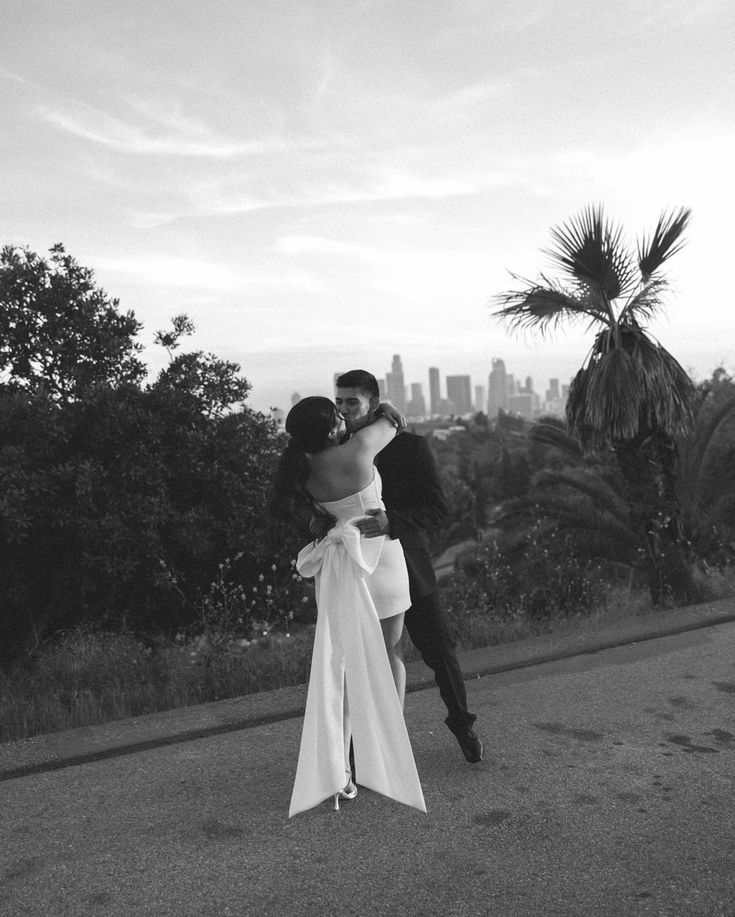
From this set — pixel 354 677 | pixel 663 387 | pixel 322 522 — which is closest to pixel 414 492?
pixel 322 522

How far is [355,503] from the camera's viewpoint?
11.3ft

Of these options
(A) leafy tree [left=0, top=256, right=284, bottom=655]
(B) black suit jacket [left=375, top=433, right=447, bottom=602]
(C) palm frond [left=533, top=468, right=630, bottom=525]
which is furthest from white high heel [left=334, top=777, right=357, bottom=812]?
(C) palm frond [left=533, top=468, right=630, bottom=525]

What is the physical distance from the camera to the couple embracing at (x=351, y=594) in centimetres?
329

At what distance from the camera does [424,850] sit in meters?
2.92

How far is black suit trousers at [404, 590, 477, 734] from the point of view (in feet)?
12.4

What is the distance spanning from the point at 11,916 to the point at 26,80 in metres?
9.55

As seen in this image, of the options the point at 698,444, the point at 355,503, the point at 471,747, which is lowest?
the point at 471,747

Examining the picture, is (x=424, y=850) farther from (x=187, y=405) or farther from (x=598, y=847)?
(x=187, y=405)

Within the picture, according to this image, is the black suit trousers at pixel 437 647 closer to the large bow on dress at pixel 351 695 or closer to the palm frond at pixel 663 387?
the large bow on dress at pixel 351 695

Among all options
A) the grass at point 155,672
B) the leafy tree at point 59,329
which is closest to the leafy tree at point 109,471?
the leafy tree at point 59,329

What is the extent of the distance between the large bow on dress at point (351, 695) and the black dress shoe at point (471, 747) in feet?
1.48

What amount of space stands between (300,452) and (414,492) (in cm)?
62

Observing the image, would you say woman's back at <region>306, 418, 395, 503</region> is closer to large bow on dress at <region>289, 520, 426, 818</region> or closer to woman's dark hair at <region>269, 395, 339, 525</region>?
woman's dark hair at <region>269, 395, 339, 525</region>

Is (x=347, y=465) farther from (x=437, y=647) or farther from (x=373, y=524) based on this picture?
(x=437, y=647)
